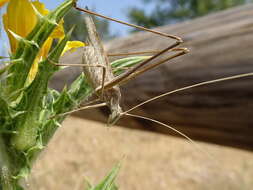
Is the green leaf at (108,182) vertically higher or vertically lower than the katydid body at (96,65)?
lower

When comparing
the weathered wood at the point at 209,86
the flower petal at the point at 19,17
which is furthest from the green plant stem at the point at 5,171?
the weathered wood at the point at 209,86

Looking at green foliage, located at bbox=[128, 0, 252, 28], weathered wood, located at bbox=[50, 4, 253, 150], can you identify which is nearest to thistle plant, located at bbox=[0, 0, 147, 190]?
weathered wood, located at bbox=[50, 4, 253, 150]

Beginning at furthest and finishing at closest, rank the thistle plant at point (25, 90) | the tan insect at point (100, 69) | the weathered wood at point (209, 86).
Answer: the weathered wood at point (209, 86) < the tan insect at point (100, 69) < the thistle plant at point (25, 90)

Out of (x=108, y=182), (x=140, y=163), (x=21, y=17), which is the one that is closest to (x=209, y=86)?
(x=108, y=182)

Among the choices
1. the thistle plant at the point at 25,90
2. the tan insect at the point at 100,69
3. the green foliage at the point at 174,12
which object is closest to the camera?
the thistle plant at the point at 25,90

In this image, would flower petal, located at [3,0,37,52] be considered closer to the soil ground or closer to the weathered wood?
the weathered wood

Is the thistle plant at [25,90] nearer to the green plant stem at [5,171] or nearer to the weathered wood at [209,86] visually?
the green plant stem at [5,171]
